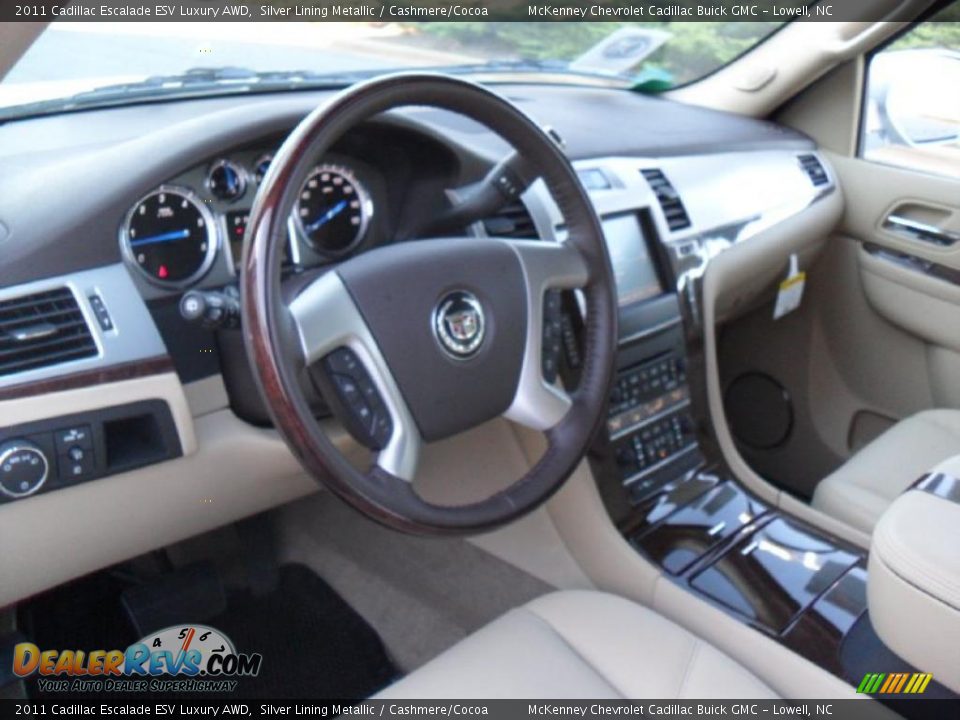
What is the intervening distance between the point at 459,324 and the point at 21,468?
55 cm

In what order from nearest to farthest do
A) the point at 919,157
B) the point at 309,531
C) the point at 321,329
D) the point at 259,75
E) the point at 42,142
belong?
the point at 321,329
the point at 42,142
the point at 259,75
the point at 309,531
the point at 919,157

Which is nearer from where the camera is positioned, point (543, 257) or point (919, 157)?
point (543, 257)

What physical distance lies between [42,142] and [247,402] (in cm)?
52

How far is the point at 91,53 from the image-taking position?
1.50 m

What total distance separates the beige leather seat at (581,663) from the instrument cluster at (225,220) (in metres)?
0.61

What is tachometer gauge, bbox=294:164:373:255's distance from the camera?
4.55 ft

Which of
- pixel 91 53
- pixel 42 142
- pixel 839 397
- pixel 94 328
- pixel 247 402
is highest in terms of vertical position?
pixel 91 53

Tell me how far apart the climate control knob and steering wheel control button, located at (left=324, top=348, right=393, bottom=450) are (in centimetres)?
37

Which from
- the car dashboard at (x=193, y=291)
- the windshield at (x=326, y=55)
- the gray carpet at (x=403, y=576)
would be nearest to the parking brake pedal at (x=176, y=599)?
the gray carpet at (x=403, y=576)

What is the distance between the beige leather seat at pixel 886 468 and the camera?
177 cm

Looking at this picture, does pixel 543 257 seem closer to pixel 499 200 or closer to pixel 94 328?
pixel 499 200

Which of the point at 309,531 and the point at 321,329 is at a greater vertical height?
the point at 321,329

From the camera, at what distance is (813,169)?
2449 millimetres

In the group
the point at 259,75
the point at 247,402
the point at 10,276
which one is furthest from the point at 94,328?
the point at 259,75
